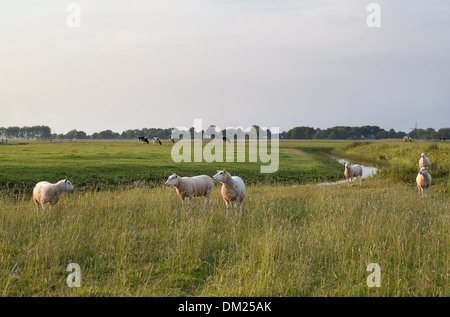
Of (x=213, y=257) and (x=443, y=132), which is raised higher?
(x=443, y=132)

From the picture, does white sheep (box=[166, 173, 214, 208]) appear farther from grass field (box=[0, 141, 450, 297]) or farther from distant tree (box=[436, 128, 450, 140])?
distant tree (box=[436, 128, 450, 140])

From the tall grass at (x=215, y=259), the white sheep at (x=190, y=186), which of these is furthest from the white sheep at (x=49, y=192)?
the white sheep at (x=190, y=186)

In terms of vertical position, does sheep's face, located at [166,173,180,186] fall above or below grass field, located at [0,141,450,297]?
above

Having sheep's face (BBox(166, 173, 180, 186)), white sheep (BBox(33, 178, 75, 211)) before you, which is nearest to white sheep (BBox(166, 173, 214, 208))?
sheep's face (BBox(166, 173, 180, 186))

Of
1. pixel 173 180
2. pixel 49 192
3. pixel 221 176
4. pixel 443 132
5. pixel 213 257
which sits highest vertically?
pixel 443 132

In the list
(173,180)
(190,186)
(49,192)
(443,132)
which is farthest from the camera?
(443,132)

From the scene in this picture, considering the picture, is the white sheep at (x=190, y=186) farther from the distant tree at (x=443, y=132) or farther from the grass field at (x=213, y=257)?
the distant tree at (x=443, y=132)

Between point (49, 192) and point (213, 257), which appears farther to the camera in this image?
point (49, 192)

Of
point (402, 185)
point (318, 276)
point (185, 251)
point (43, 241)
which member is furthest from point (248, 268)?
point (402, 185)

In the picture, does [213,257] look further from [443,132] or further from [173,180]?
[443,132]

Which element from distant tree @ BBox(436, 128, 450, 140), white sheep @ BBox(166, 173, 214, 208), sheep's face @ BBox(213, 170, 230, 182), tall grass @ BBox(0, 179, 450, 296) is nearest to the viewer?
tall grass @ BBox(0, 179, 450, 296)

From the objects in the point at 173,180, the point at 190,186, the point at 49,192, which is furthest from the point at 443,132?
the point at 49,192

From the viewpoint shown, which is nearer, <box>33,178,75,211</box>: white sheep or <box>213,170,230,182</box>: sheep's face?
<box>213,170,230,182</box>: sheep's face
